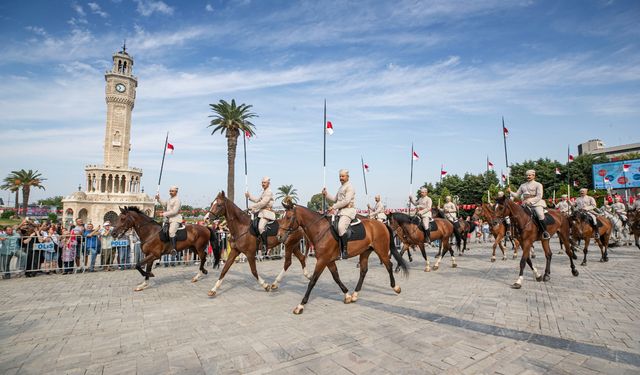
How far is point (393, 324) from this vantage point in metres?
5.71

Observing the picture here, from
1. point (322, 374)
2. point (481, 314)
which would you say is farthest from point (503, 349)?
point (322, 374)

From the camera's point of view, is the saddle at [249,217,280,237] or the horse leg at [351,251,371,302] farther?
the saddle at [249,217,280,237]

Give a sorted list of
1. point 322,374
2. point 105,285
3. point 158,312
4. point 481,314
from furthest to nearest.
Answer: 1. point 105,285
2. point 158,312
3. point 481,314
4. point 322,374

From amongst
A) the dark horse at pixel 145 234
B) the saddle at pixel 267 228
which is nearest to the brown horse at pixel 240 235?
the saddle at pixel 267 228

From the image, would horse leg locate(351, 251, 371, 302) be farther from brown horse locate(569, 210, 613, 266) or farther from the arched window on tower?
the arched window on tower

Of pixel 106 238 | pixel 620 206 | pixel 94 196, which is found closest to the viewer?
pixel 106 238

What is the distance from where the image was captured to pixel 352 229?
779 centimetres

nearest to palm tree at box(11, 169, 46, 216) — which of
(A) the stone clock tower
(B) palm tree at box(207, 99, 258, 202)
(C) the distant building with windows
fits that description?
(A) the stone clock tower

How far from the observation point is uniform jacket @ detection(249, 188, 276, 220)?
9.45m

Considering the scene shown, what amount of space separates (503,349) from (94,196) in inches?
3448

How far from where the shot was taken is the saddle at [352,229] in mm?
7594

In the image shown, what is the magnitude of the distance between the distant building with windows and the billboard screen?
142ft

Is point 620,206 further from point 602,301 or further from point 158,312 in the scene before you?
point 158,312

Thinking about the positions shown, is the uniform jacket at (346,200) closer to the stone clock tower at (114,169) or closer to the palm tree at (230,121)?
the palm tree at (230,121)
